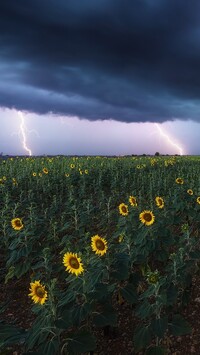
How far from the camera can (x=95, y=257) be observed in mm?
5016

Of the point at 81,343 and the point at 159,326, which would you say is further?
the point at 159,326

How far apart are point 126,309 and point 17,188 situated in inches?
311

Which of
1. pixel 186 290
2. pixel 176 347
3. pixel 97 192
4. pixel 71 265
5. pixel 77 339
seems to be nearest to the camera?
pixel 77 339

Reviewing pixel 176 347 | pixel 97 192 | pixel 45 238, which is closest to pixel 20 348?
pixel 176 347

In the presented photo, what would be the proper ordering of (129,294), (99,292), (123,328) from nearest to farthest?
1. (99,292)
2. (129,294)
3. (123,328)

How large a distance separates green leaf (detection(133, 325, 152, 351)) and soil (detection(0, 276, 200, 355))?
2.26ft

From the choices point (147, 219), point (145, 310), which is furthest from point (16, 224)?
point (145, 310)

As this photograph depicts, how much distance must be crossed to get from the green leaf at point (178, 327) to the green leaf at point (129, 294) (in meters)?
0.48

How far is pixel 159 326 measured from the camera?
4.17m

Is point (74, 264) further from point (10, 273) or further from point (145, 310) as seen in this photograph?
point (10, 273)

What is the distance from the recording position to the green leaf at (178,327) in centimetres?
434

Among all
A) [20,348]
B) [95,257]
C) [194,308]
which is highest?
[95,257]

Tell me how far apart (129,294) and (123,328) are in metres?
0.86

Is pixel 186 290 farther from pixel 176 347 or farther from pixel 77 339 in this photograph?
pixel 77 339
